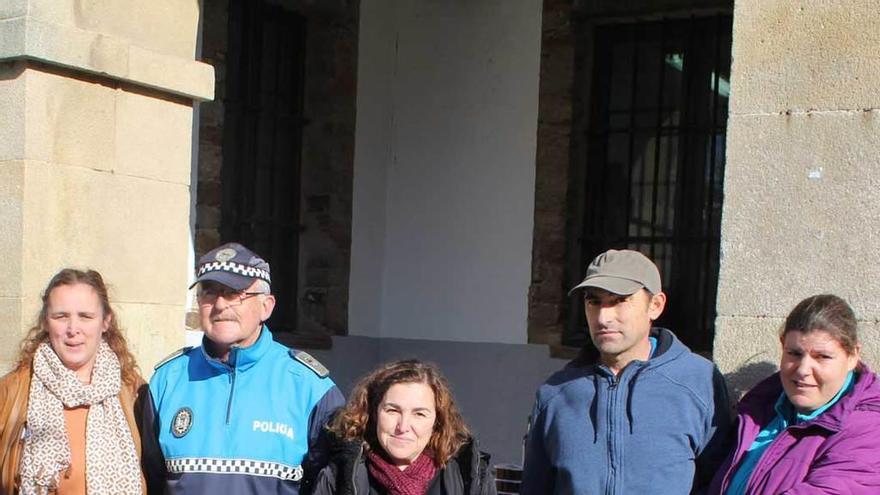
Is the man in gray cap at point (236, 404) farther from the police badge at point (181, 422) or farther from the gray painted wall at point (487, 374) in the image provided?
the gray painted wall at point (487, 374)

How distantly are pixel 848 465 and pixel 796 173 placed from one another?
114 centimetres

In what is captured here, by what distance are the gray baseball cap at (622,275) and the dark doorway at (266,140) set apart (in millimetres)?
4264

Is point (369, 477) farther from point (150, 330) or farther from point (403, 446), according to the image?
point (150, 330)

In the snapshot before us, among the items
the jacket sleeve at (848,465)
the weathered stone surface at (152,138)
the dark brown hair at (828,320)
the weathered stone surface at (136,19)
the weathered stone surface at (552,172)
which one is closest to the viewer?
the jacket sleeve at (848,465)

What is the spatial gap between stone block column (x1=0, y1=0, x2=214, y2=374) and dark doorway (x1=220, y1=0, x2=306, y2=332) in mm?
2098

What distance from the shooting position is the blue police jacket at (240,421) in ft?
10.6

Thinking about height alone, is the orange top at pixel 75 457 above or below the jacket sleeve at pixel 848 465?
below

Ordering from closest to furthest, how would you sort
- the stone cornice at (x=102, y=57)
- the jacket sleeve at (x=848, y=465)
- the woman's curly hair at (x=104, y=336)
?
the jacket sleeve at (x=848, y=465)
the woman's curly hair at (x=104, y=336)
the stone cornice at (x=102, y=57)

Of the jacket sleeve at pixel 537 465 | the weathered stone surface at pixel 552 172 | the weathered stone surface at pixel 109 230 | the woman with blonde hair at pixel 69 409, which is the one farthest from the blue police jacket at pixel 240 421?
the weathered stone surface at pixel 552 172

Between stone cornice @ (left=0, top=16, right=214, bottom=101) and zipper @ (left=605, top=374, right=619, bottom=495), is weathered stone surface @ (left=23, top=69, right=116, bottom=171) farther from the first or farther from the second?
zipper @ (left=605, top=374, right=619, bottom=495)

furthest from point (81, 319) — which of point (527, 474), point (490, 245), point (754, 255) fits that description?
point (490, 245)

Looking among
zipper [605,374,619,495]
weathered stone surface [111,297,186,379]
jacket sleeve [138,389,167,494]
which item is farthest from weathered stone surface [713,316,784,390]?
weathered stone surface [111,297,186,379]

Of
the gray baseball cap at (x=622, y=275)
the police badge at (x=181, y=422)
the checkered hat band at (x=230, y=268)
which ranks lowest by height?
the police badge at (x=181, y=422)

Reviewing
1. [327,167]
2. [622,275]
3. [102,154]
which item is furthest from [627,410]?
[327,167]
